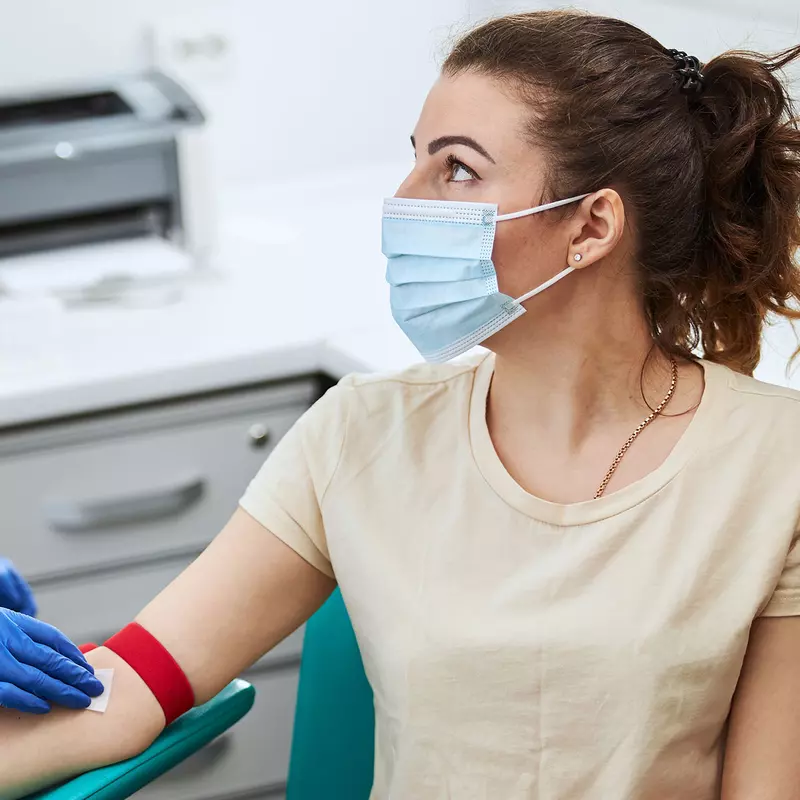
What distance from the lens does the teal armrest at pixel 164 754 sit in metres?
1.11

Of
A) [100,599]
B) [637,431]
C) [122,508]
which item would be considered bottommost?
Answer: [100,599]

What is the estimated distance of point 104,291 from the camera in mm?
1960

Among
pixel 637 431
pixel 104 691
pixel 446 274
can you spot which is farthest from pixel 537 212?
pixel 104 691

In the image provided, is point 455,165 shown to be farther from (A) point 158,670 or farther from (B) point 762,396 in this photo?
(A) point 158,670

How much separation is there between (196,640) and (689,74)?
0.69m

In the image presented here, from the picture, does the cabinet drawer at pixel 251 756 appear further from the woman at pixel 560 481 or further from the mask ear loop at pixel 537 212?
the mask ear loop at pixel 537 212

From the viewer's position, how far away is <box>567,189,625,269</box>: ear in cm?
112

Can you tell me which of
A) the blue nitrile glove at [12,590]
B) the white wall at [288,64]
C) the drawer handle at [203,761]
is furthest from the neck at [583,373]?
the white wall at [288,64]

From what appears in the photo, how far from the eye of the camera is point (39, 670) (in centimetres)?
113

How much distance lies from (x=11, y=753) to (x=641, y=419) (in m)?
0.64

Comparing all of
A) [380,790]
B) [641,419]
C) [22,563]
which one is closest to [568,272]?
[641,419]

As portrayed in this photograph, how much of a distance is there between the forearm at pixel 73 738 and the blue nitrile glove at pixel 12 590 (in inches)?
7.1

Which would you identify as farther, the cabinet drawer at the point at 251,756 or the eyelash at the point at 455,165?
the cabinet drawer at the point at 251,756

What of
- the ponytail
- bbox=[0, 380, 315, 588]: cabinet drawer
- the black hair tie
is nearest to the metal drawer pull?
bbox=[0, 380, 315, 588]: cabinet drawer
